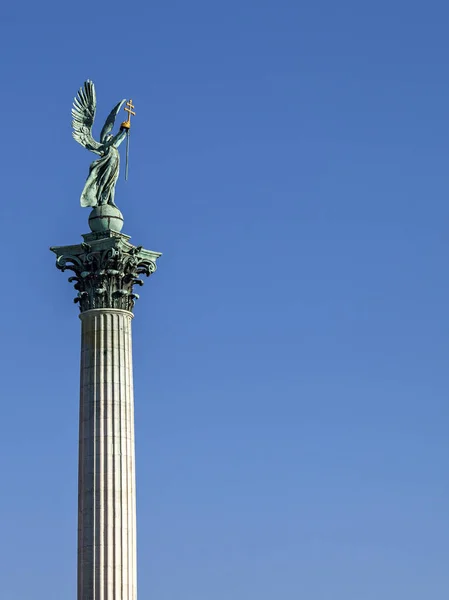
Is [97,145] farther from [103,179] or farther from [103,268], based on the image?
[103,268]

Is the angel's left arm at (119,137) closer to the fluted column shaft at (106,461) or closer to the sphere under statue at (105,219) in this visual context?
the sphere under statue at (105,219)

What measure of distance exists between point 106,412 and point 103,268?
21.3 ft

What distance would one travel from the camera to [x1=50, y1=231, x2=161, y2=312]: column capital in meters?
60.0

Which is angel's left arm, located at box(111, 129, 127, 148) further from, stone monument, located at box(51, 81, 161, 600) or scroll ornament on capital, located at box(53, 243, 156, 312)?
scroll ornament on capital, located at box(53, 243, 156, 312)

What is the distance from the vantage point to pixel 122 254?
Answer: 198 ft

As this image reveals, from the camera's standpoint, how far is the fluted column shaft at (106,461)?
55.9 meters

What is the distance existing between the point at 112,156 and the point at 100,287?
6553mm

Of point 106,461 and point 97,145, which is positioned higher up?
point 97,145

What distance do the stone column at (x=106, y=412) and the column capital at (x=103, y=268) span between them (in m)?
0.04

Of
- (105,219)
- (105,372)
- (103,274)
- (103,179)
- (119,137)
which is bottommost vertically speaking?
(105,372)

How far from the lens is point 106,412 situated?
57906 mm

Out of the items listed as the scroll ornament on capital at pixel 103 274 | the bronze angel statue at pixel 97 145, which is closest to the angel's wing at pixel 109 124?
the bronze angel statue at pixel 97 145

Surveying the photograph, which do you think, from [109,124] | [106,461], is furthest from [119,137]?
[106,461]

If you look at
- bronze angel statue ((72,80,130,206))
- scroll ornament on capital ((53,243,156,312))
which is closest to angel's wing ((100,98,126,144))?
bronze angel statue ((72,80,130,206))
